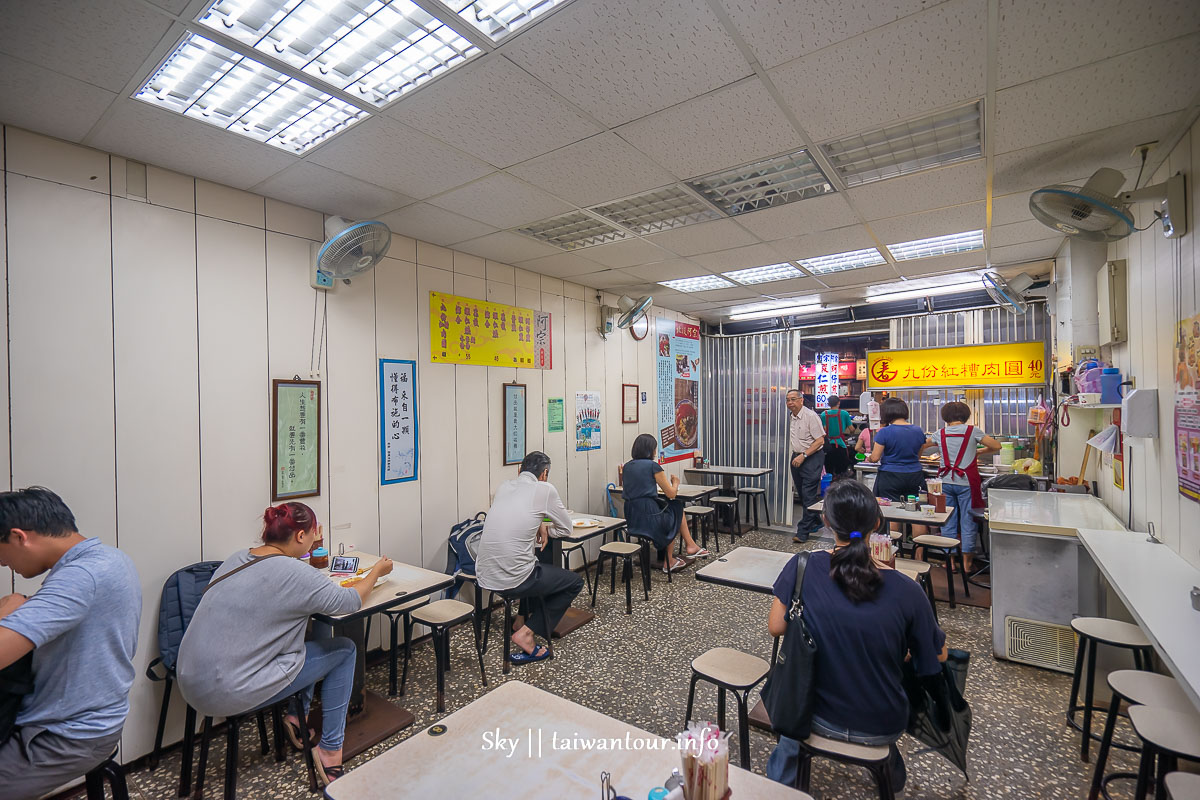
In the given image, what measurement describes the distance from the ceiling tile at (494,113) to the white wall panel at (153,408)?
1.42 m

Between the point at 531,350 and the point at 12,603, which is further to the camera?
the point at 531,350

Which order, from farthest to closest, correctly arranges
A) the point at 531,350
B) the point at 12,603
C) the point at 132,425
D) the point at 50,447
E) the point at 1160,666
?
the point at 531,350 → the point at 1160,666 → the point at 132,425 → the point at 50,447 → the point at 12,603

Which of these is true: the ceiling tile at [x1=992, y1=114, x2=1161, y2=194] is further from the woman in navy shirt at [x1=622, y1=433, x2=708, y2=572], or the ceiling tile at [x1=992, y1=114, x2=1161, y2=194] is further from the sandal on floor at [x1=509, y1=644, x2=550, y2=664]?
the sandal on floor at [x1=509, y1=644, x2=550, y2=664]

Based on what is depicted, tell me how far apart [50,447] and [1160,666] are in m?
5.30

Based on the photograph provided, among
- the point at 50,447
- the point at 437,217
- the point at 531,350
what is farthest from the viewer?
the point at 531,350

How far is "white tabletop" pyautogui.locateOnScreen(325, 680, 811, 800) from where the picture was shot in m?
1.20

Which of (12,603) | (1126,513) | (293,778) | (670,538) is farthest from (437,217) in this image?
(1126,513)

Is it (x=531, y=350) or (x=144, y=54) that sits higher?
(x=144, y=54)

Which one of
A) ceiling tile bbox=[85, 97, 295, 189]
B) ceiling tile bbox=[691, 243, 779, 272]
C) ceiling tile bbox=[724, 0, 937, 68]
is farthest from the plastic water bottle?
ceiling tile bbox=[85, 97, 295, 189]

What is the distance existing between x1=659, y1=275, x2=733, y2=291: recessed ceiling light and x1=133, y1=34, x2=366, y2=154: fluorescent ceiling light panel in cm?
343

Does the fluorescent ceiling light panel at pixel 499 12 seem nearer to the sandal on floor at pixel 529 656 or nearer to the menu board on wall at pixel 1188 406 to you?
the menu board on wall at pixel 1188 406

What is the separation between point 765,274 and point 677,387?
7.37 feet

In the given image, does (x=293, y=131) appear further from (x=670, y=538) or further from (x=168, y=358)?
(x=670, y=538)

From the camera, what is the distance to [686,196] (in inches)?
122
